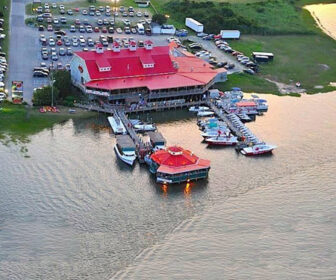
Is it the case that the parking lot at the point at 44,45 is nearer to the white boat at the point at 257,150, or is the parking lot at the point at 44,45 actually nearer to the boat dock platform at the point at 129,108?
the boat dock platform at the point at 129,108

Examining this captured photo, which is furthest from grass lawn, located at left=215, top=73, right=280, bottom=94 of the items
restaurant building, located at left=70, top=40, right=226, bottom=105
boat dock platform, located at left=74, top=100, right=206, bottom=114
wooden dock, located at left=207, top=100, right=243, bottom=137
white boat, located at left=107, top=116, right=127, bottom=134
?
white boat, located at left=107, top=116, right=127, bottom=134


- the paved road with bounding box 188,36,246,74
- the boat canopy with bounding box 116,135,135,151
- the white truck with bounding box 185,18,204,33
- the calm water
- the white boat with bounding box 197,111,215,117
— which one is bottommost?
the calm water

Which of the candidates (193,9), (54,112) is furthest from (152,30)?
(54,112)

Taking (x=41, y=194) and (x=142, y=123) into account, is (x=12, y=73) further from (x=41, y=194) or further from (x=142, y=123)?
(x=41, y=194)

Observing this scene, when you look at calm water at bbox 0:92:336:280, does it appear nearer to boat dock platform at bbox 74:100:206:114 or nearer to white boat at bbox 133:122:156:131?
white boat at bbox 133:122:156:131

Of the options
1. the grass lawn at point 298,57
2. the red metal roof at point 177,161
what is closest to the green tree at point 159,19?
the grass lawn at point 298,57

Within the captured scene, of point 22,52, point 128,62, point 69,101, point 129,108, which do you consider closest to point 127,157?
point 129,108

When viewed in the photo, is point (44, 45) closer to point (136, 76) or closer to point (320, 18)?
point (136, 76)
